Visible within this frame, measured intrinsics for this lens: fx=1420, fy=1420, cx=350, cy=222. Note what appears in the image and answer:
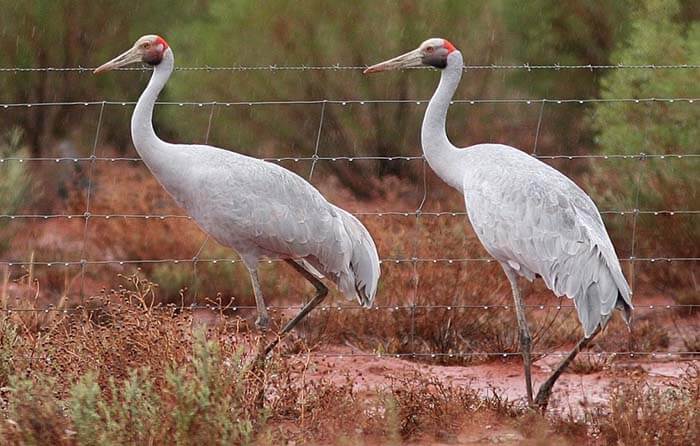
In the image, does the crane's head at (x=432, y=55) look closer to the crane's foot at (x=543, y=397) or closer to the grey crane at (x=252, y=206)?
the grey crane at (x=252, y=206)

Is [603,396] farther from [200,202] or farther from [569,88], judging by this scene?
[569,88]

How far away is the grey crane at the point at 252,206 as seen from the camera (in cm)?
783

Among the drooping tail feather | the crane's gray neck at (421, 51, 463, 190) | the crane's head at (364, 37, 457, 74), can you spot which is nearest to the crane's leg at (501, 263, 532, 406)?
the crane's gray neck at (421, 51, 463, 190)

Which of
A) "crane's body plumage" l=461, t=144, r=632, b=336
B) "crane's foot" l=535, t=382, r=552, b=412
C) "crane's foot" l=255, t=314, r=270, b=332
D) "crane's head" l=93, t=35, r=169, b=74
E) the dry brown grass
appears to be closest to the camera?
the dry brown grass

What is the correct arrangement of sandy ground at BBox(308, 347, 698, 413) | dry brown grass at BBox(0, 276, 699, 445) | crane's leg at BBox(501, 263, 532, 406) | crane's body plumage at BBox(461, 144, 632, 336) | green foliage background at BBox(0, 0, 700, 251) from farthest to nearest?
green foliage background at BBox(0, 0, 700, 251)
sandy ground at BBox(308, 347, 698, 413)
crane's leg at BBox(501, 263, 532, 406)
crane's body plumage at BBox(461, 144, 632, 336)
dry brown grass at BBox(0, 276, 699, 445)

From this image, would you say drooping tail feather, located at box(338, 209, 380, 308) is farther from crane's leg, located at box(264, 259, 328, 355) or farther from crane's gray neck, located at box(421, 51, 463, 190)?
crane's gray neck, located at box(421, 51, 463, 190)

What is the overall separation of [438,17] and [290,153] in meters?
2.18

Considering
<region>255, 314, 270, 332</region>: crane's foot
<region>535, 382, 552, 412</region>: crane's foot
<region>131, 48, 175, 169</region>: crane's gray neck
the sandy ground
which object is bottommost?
the sandy ground

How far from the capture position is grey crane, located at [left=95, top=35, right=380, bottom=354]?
783 cm

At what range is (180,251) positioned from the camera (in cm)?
1164

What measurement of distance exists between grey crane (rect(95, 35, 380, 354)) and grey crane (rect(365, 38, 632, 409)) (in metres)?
0.81

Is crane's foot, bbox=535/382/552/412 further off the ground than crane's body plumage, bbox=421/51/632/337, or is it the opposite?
crane's body plumage, bbox=421/51/632/337

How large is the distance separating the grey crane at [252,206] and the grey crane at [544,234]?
0.81 metres

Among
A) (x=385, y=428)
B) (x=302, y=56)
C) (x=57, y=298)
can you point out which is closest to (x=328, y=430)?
(x=385, y=428)
